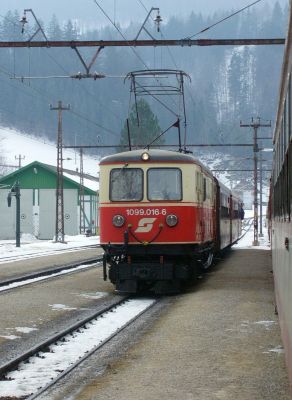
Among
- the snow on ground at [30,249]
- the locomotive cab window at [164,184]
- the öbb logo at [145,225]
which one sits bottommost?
the snow on ground at [30,249]

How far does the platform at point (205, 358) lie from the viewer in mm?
7156

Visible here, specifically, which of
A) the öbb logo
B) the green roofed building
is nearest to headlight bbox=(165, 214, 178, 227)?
the öbb logo

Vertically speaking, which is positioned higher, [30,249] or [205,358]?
[30,249]

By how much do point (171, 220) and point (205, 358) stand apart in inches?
264

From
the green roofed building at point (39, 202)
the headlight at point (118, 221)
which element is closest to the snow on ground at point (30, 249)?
the green roofed building at point (39, 202)

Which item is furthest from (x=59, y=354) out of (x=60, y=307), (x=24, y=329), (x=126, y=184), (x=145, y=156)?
(x=145, y=156)

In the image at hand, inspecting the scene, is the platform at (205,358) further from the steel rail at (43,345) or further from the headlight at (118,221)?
the headlight at (118,221)

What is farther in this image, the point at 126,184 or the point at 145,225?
the point at 126,184

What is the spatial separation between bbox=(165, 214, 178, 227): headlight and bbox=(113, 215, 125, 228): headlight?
915mm

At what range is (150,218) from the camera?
15.3 metres

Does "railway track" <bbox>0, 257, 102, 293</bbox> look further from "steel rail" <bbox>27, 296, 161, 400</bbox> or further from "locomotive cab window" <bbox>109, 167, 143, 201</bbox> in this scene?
"steel rail" <bbox>27, 296, 161, 400</bbox>

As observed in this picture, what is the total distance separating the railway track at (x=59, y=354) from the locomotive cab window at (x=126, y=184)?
284 cm

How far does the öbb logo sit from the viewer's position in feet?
50.0

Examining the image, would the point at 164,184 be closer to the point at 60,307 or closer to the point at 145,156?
the point at 145,156
